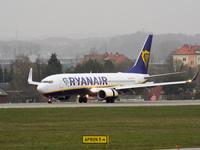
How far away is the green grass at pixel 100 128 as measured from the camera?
27781mm

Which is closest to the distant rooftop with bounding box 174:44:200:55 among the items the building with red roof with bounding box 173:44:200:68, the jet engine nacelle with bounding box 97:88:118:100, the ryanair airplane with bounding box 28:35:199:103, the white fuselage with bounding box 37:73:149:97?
the building with red roof with bounding box 173:44:200:68

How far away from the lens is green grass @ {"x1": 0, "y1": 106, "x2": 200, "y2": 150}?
27.8m

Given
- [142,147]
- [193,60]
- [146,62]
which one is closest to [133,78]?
[146,62]

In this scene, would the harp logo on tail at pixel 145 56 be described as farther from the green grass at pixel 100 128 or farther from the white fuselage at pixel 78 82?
the green grass at pixel 100 128

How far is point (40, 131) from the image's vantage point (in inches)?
1326

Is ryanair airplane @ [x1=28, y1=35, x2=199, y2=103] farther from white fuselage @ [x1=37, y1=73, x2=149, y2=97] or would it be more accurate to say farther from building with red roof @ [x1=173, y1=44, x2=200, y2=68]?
building with red roof @ [x1=173, y1=44, x2=200, y2=68]

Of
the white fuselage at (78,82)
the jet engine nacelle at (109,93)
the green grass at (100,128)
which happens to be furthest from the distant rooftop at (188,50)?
the green grass at (100,128)

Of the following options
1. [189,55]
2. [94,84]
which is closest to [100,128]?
[94,84]

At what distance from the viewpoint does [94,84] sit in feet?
225

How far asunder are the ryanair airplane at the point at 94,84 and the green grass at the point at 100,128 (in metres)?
13.7

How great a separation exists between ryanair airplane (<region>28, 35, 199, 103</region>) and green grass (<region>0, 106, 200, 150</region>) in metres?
13.7

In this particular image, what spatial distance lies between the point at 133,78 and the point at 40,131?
4050cm

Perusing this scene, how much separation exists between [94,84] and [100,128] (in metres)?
33.3

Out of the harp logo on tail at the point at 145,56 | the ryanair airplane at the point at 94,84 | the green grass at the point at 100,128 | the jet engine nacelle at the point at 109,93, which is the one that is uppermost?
the harp logo on tail at the point at 145,56
